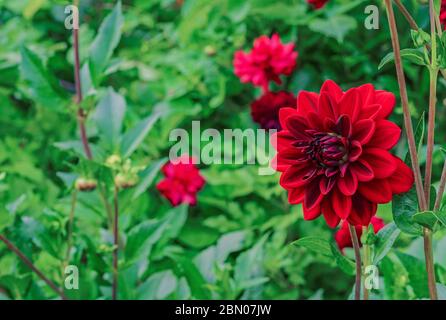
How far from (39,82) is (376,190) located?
0.66 metres

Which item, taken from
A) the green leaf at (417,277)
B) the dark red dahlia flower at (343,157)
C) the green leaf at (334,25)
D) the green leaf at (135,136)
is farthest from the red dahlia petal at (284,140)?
the green leaf at (334,25)

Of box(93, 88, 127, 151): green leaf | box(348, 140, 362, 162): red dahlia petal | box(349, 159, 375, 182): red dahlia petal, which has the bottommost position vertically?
box(349, 159, 375, 182): red dahlia petal

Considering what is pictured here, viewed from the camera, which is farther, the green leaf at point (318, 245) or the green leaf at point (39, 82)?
the green leaf at point (39, 82)

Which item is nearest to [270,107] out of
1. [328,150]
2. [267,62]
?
[267,62]

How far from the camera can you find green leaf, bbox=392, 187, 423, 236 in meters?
0.71

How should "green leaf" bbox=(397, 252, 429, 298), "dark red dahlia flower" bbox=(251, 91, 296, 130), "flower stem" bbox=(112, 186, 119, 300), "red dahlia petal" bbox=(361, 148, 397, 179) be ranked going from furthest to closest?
1. "dark red dahlia flower" bbox=(251, 91, 296, 130)
2. "flower stem" bbox=(112, 186, 119, 300)
3. "green leaf" bbox=(397, 252, 429, 298)
4. "red dahlia petal" bbox=(361, 148, 397, 179)

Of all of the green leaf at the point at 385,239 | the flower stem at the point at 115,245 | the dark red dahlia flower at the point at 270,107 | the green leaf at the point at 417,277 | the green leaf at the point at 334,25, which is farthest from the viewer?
the green leaf at the point at 334,25

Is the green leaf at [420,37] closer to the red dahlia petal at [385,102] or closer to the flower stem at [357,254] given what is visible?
the red dahlia petal at [385,102]

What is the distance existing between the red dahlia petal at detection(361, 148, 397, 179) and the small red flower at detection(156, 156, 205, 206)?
0.80 meters

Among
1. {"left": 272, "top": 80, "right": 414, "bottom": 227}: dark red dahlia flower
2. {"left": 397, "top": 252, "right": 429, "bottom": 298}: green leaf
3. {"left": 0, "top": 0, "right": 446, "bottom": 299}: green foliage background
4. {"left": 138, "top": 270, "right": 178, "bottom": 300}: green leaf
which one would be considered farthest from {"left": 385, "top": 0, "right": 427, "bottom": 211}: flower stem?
{"left": 138, "top": 270, "right": 178, "bottom": 300}: green leaf

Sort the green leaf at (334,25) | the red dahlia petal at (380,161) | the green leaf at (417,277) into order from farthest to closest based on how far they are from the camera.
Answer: the green leaf at (334,25) < the green leaf at (417,277) < the red dahlia petal at (380,161)

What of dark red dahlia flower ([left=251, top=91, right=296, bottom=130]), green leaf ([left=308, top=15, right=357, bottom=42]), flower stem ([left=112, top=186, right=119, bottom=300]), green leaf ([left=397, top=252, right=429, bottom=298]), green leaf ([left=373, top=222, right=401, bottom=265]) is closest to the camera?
green leaf ([left=373, top=222, right=401, bottom=265])

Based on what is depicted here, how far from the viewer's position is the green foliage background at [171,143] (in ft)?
3.74

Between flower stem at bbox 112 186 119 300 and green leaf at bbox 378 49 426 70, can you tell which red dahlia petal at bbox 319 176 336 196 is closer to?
green leaf at bbox 378 49 426 70
